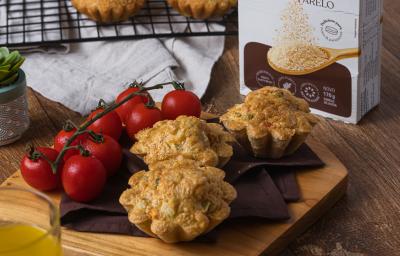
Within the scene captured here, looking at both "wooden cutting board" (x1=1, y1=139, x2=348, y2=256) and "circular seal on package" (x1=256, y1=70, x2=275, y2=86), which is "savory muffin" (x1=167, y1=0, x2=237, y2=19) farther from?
"wooden cutting board" (x1=1, y1=139, x2=348, y2=256)

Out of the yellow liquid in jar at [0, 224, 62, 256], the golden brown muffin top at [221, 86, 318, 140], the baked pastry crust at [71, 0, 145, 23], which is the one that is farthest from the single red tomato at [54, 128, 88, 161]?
the baked pastry crust at [71, 0, 145, 23]

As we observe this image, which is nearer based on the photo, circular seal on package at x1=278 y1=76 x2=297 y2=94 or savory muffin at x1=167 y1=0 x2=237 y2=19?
circular seal on package at x1=278 y1=76 x2=297 y2=94

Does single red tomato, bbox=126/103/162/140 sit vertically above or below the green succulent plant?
below

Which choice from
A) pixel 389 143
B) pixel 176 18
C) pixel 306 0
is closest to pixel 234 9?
pixel 176 18

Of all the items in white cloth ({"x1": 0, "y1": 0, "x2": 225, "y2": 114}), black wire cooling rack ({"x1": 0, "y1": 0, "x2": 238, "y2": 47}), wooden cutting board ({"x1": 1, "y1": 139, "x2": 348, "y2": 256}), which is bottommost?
white cloth ({"x1": 0, "y1": 0, "x2": 225, "y2": 114})

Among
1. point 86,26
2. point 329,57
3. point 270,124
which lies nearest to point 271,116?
point 270,124

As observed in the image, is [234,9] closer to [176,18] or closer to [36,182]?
[176,18]

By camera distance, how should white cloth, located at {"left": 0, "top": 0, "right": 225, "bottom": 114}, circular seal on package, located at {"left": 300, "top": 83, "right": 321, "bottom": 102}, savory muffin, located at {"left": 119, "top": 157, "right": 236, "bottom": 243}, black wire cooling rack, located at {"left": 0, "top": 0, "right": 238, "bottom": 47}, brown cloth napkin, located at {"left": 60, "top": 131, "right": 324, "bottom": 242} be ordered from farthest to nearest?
black wire cooling rack, located at {"left": 0, "top": 0, "right": 238, "bottom": 47}, white cloth, located at {"left": 0, "top": 0, "right": 225, "bottom": 114}, circular seal on package, located at {"left": 300, "top": 83, "right": 321, "bottom": 102}, brown cloth napkin, located at {"left": 60, "top": 131, "right": 324, "bottom": 242}, savory muffin, located at {"left": 119, "top": 157, "right": 236, "bottom": 243}
